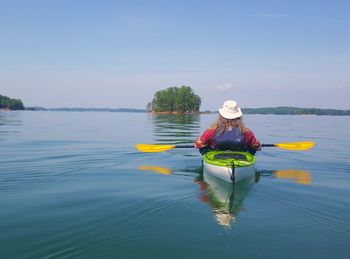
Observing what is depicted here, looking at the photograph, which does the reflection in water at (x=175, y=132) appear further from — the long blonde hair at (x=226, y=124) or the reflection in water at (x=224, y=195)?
the reflection in water at (x=224, y=195)

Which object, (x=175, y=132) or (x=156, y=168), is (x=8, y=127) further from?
(x=156, y=168)

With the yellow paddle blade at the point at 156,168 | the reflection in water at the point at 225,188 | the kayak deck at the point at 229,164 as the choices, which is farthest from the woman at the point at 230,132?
the yellow paddle blade at the point at 156,168

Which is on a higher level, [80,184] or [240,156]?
[240,156]

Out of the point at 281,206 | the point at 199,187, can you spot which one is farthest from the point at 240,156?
the point at 281,206

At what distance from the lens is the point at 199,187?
9781mm

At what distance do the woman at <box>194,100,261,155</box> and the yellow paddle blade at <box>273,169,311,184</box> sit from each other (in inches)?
64.7

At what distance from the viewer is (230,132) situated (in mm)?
10539

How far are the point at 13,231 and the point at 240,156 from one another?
6.42m

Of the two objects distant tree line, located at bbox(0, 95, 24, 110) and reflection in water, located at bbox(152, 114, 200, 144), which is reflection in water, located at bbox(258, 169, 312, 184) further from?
distant tree line, located at bbox(0, 95, 24, 110)

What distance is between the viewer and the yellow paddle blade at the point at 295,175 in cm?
1126

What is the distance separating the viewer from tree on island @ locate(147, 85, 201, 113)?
139m

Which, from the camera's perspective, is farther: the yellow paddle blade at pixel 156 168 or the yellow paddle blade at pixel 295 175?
the yellow paddle blade at pixel 156 168

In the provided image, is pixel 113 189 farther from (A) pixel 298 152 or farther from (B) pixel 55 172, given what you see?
(A) pixel 298 152

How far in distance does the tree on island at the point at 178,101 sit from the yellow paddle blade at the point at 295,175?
125196mm
